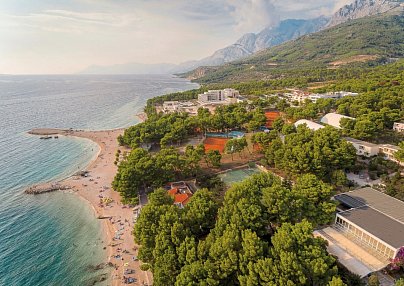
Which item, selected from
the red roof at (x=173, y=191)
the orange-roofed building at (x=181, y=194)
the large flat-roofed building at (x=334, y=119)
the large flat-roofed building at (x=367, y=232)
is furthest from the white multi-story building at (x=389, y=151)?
the red roof at (x=173, y=191)

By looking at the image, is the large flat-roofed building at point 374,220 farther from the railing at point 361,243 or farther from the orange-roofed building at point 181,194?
the orange-roofed building at point 181,194

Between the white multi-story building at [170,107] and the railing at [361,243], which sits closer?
the railing at [361,243]

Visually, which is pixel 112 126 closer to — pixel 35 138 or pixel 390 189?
pixel 35 138

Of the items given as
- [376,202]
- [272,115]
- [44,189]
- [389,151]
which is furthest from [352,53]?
Answer: [44,189]

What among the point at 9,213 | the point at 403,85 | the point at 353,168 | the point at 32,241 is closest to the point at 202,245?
the point at 32,241

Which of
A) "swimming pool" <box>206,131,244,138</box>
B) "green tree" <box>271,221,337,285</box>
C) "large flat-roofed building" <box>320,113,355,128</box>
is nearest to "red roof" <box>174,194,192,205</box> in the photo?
"green tree" <box>271,221,337,285</box>

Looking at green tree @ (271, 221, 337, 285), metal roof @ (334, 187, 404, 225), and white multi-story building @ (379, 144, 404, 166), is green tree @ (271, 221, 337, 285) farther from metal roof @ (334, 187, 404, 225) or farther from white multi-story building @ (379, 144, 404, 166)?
white multi-story building @ (379, 144, 404, 166)
